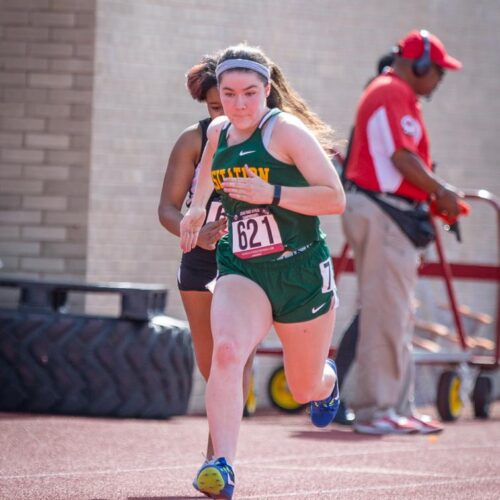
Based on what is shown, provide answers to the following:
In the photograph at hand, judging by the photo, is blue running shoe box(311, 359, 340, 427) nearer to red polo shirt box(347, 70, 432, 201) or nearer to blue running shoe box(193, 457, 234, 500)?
blue running shoe box(193, 457, 234, 500)

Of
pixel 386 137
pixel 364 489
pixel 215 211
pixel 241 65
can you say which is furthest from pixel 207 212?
pixel 386 137

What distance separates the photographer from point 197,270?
6512mm

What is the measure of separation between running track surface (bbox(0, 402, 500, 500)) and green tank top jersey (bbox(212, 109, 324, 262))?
117 centimetres

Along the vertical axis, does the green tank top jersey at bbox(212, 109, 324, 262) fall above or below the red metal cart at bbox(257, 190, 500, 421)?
above

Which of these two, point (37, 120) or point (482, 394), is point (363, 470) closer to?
point (482, 394)

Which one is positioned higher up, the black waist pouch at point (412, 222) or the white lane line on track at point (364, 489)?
the black waist pouch at point (412, 222)

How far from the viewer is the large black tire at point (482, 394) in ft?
38.5

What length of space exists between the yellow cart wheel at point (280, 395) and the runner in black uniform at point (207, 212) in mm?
5583

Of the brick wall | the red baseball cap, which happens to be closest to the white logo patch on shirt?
the red baseball cap

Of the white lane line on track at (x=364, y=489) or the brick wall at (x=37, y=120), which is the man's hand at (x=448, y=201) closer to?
the white lane line on track at (x=364, y=489)

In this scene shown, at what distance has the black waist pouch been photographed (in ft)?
31.8

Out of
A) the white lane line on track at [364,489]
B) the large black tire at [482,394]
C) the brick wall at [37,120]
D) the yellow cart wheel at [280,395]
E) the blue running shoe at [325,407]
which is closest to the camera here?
the white lane line on track at [364,489]

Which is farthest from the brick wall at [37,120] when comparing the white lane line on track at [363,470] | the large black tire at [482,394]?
the white lane line on track at [363,470]

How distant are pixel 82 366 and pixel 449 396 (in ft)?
10.2
